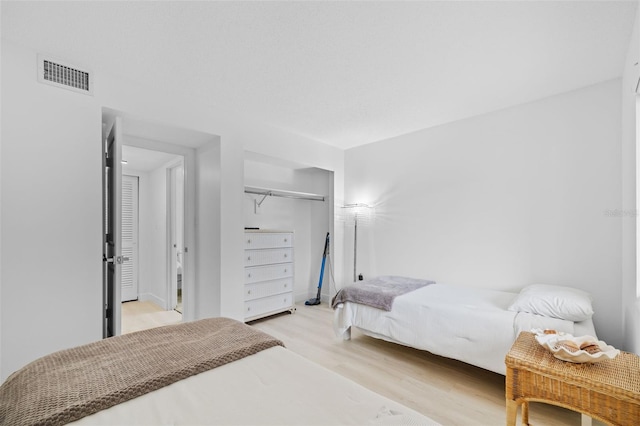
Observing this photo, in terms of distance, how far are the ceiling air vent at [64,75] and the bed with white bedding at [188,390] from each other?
6.51 feet

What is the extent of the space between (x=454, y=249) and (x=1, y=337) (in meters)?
3.97

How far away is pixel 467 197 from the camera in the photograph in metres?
3.43

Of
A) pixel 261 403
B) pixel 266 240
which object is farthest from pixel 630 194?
pixel 266 240

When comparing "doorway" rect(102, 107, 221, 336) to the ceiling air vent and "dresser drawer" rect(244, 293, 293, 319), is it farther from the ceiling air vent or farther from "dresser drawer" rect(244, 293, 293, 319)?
"dresser drawer" rect(244, 293, 293, 319)

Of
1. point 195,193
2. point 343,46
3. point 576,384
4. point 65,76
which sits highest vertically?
point 343,46

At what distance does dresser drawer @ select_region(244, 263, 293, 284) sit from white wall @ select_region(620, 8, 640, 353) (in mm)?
3344

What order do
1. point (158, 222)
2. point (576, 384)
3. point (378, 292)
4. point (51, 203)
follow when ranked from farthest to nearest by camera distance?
1. point (158, 222)
2. point (378, 292)
3. point (51, 203)
4. point (576, 384)

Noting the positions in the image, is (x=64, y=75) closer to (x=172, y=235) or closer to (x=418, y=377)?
(x=172, y=235)

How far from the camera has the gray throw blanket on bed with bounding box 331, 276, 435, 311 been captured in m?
2.91

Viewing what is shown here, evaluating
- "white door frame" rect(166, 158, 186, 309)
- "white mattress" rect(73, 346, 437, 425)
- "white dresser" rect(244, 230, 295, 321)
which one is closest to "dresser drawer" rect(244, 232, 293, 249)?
"white dresser" rect(244, 230, 295, 321)

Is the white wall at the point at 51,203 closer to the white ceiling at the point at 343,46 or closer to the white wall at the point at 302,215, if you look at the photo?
the white ceiling at the point at 343,46

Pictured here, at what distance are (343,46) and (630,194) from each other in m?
2.27

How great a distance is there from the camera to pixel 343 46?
6.89 feet

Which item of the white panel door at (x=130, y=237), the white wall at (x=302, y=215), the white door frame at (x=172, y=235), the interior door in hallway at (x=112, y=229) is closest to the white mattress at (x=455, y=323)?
the white wall at (x=302, y=215)
